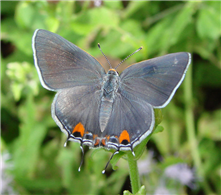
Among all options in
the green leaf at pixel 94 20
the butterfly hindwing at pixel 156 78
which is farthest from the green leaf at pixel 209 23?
the butterfly hindwing at pixel 156 78

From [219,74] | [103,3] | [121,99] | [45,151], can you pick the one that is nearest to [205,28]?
[219,74]

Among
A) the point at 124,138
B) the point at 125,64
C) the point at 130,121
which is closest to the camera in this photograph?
the point at 124,138

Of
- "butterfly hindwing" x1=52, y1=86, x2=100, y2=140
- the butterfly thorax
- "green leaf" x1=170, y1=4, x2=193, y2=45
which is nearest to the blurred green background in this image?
"green leaf" x1=170, y1=4, x2=193, y2=45

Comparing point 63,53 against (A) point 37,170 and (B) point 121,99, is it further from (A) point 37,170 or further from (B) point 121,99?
(A) point 37,170

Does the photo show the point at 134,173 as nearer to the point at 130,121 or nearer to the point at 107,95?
the point at 130,121

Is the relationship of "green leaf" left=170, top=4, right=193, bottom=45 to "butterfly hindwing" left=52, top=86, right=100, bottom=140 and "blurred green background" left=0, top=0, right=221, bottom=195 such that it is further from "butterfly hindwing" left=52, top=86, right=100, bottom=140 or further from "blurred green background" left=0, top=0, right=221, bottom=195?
"butterfly hindwing" left=52, top=86, right=100, bottom=140

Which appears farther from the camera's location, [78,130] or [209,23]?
[209,23]

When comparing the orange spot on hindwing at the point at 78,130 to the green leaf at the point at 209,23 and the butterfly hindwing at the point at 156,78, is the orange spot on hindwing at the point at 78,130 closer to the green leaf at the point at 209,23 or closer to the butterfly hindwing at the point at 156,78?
the butterfly hindwing at the point at 156,78

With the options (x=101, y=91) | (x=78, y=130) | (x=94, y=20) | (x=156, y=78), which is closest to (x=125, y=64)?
(x=94, y=20)

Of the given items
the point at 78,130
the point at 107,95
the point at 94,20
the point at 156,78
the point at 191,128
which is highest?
the point at 94,20
